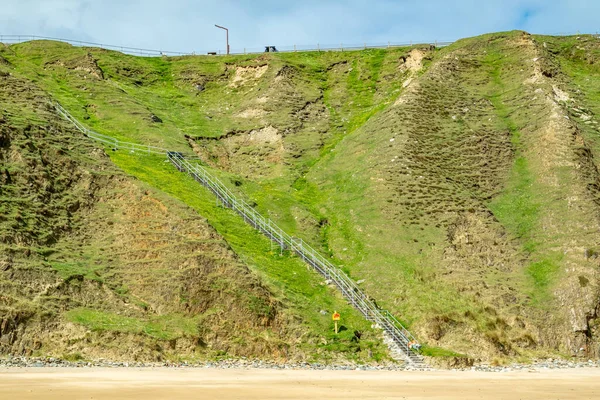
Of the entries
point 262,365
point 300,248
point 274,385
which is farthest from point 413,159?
point 274,385

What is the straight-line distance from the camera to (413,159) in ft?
205

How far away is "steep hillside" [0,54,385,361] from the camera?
3875 cm

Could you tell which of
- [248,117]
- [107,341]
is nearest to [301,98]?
[248,117]

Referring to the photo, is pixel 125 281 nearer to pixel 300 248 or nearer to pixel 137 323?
pixel 137 323

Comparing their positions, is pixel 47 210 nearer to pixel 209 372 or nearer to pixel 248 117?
pixel 209 372

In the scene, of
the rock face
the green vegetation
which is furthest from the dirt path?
the rock face

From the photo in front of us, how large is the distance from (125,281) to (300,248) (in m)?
14.2

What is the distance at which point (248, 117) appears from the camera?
7938 centimetres

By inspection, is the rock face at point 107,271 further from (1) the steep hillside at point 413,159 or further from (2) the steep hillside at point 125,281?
(1) the steep hillside at point 413,159

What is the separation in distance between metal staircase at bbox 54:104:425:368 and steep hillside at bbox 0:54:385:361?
42.3 inches

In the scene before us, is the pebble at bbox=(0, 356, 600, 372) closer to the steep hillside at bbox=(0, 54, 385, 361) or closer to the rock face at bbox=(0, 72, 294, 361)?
the steep hillside at bbox=(0, 54, 385, 361)

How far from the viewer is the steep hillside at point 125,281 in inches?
1526

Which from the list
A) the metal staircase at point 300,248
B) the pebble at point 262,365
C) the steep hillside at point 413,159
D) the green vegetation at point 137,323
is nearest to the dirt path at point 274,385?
the pebble at point 262,365

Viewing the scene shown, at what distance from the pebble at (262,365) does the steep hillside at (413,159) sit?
10.4ft
